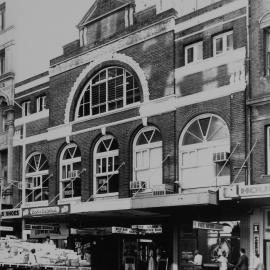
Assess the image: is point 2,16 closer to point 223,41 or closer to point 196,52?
point 196,52

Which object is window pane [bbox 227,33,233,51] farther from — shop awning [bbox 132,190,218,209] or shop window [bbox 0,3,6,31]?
shop window [bbox 0,3,6,31]

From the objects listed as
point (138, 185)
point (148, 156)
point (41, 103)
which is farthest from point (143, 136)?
point (41, 103)

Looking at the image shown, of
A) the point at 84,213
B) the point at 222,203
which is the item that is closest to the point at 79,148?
the point at 84,213

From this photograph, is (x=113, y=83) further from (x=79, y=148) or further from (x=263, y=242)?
(x=263, y=242)

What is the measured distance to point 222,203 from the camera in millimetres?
23875

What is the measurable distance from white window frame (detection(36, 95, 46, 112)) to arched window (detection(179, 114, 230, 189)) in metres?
11.2

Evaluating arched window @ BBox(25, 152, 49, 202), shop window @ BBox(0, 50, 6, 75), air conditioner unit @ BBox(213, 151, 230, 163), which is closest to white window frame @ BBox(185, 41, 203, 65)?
air conditioner unit @ BBox(213, 151, 230, 163)

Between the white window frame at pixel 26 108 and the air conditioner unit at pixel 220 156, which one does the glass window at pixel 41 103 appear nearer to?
the white window frame at pixel 26 108

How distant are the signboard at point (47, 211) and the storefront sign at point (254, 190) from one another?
359 inches

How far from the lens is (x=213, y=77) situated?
86.4 feet

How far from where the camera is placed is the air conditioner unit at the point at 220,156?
987 inches

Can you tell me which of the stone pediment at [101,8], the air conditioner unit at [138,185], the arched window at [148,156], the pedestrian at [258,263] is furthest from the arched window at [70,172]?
the pedestrian at [258,263]

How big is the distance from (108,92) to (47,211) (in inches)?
252

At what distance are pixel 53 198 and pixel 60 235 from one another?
6.32 ft
